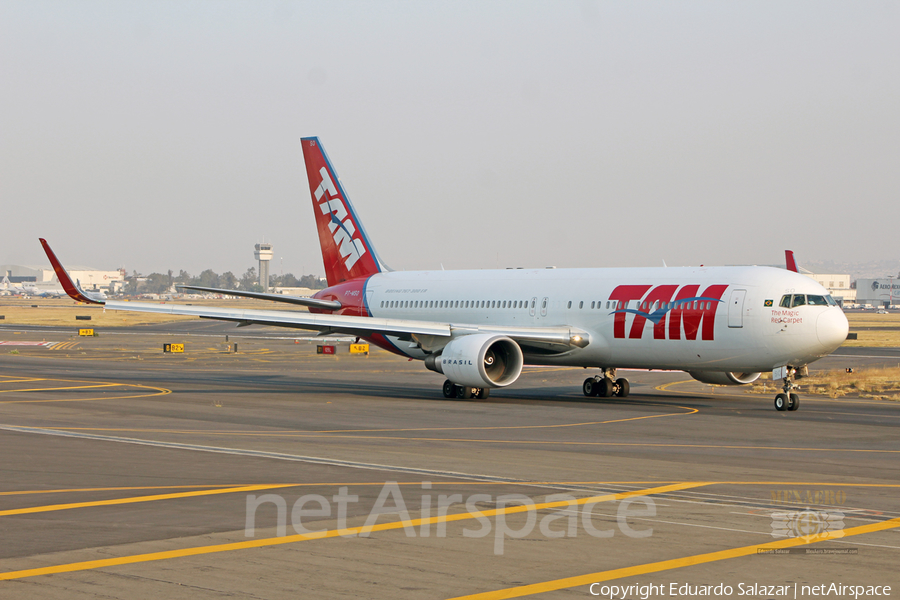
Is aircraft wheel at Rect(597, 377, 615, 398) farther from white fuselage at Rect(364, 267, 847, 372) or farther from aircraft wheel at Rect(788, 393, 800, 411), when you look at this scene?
aircraft wheel at Rect(788, 393, 800, 411)

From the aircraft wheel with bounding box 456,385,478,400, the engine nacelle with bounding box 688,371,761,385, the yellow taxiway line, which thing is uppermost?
the engine nacelle with bounding box 688,371,761,385

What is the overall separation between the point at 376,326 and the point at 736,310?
474 inches

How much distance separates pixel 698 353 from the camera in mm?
31594

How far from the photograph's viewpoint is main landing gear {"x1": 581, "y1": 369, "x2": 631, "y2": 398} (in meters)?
36.1

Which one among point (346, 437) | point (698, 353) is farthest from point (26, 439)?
point (698, 353)

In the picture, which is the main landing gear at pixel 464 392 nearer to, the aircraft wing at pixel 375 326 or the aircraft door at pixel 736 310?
the aircraft wing at pixel 375 326

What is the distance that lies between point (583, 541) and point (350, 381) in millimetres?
31735

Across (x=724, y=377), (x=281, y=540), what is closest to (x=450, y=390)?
(x=724, y=377)

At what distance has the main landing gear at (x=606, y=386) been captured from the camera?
118 feet

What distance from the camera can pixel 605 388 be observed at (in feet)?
118

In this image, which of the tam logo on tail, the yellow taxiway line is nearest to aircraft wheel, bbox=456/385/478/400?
the tam logo on tail

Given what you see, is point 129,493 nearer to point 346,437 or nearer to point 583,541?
point 583,541

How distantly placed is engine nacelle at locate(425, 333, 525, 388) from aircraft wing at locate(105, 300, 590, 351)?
59 cm

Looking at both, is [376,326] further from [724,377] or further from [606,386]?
[724,377]
